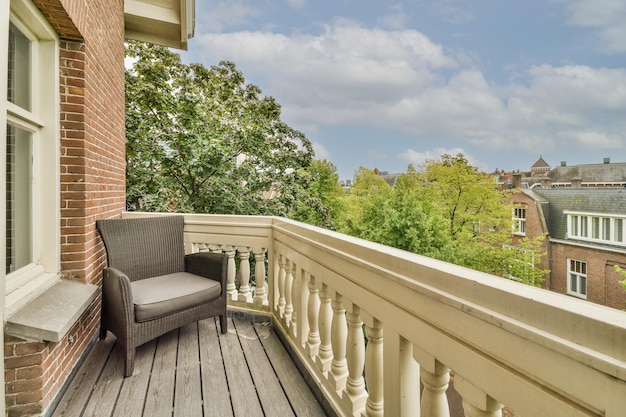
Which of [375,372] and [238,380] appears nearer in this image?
[375,372]

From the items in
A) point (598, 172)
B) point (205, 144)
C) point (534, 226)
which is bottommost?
point (534, 226)

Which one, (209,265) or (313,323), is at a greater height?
(209,265)

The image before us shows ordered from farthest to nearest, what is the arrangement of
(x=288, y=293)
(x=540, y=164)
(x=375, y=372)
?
(x=540, y=164) → (x=288, y=293) → (x=375, y=372)

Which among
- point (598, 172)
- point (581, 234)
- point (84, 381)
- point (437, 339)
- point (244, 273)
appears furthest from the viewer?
Answer: point (598, 172)

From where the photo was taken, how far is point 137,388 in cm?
192

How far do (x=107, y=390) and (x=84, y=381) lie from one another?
9.3 inches

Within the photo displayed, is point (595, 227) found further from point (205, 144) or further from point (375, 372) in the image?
point (375, 372)

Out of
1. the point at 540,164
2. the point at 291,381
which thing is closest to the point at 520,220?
the point at 291,381

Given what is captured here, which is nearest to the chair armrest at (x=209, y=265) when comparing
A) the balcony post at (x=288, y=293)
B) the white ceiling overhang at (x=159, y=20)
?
the balcony post at (x=288, y=293)

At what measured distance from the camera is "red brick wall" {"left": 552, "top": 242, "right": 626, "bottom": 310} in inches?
625

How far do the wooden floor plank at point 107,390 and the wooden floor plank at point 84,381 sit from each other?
0.04 metres

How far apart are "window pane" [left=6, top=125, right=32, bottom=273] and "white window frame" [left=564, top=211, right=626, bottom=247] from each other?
2120 centimetres

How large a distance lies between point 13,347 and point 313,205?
7.21 metres

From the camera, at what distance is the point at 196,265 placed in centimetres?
280
